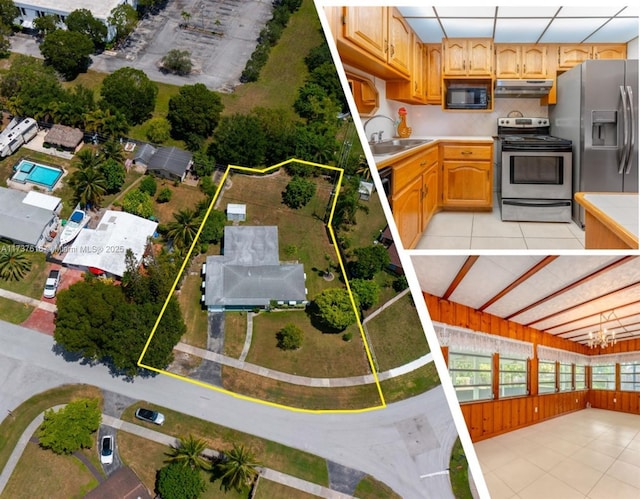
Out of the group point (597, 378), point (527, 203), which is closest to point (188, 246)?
point (527, 203)

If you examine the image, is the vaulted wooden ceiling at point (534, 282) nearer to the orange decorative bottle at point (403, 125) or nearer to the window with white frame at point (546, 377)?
the window with white frame at point (546, 377)

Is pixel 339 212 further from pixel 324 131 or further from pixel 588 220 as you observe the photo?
pixel 588 220

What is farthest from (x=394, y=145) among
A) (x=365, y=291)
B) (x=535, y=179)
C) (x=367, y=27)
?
(x=365, y=291)

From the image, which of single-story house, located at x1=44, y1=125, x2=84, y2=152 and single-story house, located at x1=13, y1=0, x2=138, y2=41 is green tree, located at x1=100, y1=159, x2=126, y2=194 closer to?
single-story house, located at x1=44, y1=125, x2=84, y2=152

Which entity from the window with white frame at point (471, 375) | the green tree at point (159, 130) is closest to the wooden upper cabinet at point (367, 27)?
the window with white frame at point (471, 375)

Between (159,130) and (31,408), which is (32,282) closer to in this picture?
(31,408)
